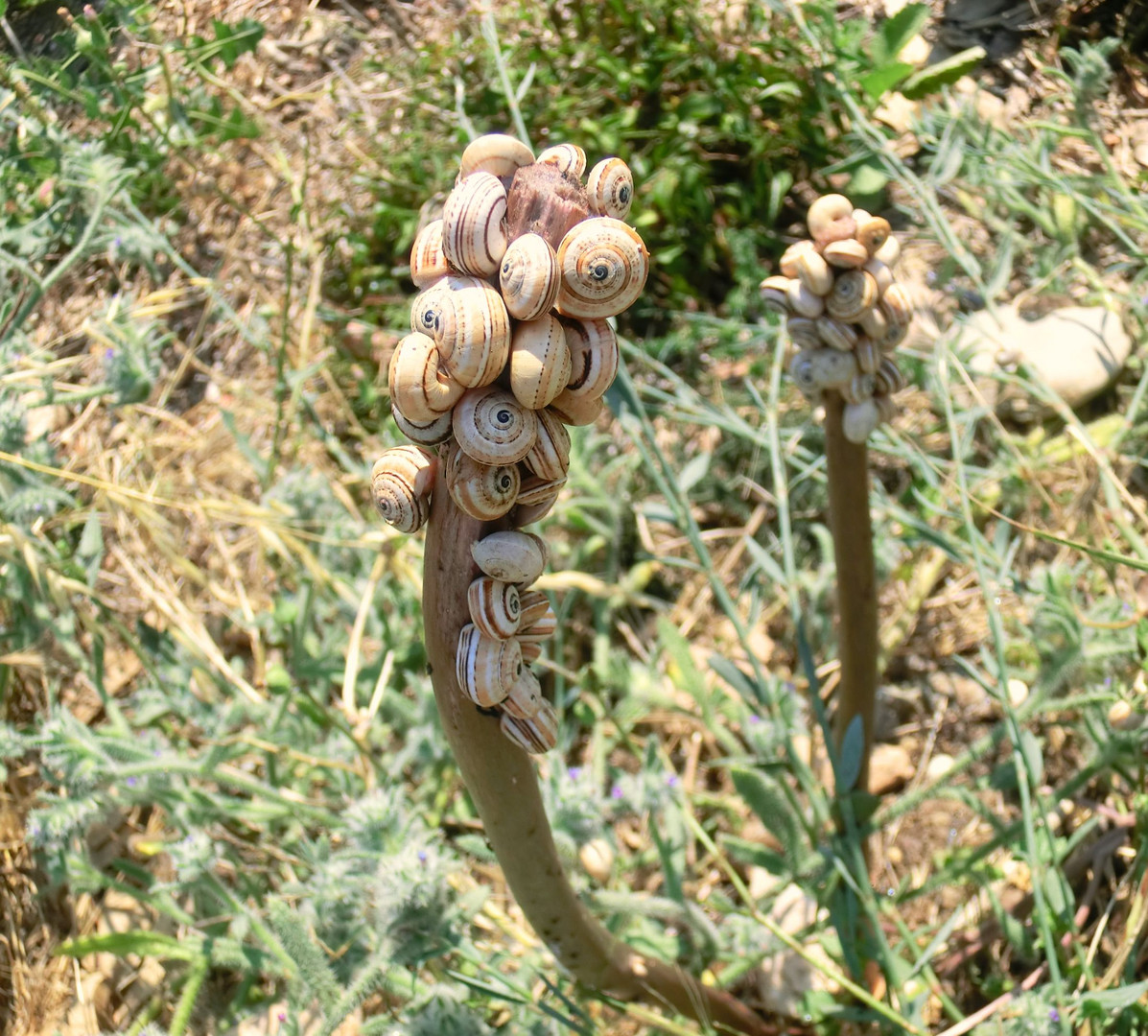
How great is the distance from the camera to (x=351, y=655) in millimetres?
1900

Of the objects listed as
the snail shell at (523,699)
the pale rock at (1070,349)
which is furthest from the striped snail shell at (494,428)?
the pale rock at (1070,349)

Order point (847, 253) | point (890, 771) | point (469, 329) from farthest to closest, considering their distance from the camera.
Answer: point (890, 771)
point (847, 253)
point (469, 329)

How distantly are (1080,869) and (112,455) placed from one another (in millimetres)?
2259

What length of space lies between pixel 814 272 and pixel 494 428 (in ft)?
1.90

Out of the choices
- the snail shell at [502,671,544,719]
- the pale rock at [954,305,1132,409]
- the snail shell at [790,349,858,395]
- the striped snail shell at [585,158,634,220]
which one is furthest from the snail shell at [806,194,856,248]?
the pale rock at [954,305,1132,409]

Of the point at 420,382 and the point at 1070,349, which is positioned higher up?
the point at 420,382

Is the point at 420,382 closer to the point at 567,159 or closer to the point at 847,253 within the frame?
the point at 567,159

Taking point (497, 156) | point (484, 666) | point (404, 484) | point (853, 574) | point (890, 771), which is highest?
point (497, 156)

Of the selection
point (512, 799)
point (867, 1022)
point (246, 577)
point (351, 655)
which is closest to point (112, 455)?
point (246, 577)

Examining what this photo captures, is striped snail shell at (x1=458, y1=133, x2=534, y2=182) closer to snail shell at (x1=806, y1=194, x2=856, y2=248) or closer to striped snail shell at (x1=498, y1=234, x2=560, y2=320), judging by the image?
striped snail shell at (x1=498, y1=234, x2=560, y2=320)

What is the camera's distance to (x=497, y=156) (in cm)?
90

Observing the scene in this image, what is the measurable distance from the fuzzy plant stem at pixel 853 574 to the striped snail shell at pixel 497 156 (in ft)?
2.00

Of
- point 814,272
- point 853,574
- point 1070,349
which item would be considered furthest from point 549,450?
point 1070,349

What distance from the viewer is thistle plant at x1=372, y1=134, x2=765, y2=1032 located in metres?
0.85
